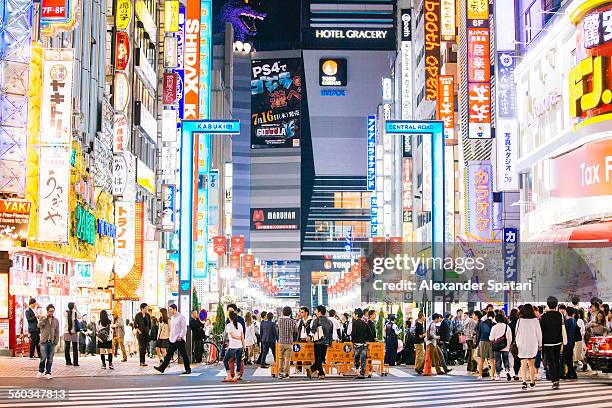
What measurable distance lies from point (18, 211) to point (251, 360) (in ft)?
27.4

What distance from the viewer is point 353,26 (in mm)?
125125

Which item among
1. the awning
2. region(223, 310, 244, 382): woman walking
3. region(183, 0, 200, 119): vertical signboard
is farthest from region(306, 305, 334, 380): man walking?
region(183, 0, 200, 119): vertical signboard

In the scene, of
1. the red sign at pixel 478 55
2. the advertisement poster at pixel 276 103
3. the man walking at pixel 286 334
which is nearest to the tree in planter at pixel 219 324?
the man walking at pixel 286 334

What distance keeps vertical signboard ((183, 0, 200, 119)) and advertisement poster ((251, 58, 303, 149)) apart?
68044 millimetres

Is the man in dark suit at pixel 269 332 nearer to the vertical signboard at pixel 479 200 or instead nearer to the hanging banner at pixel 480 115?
the hanging banner at pixel 480 115

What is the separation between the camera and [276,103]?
394ft

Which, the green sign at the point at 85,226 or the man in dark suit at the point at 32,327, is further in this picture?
the green sign at the point at 85,226

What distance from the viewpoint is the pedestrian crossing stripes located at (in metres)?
15.5

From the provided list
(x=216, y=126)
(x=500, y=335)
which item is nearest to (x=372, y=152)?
(x=216, y=126)

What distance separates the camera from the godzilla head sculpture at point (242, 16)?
379 ft

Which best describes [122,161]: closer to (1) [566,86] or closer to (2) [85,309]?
(2) [85,309]

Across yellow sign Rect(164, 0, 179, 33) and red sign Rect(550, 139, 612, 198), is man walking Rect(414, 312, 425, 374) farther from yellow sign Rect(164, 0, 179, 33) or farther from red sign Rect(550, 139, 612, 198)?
yellow sign Rect(164, 0, 179, 33)

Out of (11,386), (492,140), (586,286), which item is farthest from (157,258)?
(11,386)

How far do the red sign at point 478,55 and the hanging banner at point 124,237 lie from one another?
1601 centimetres
